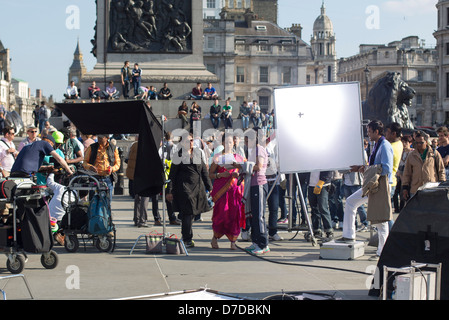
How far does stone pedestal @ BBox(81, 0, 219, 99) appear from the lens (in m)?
29.0

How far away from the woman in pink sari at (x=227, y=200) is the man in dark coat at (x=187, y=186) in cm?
30

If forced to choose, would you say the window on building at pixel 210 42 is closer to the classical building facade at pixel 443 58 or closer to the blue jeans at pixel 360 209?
the classical building facade at pixel 443 58

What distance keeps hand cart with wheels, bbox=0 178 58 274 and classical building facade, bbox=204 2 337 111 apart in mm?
93092

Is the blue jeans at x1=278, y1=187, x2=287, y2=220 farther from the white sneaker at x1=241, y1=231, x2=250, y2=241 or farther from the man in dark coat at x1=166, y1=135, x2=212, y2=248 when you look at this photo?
the man in dark coat at x1=166, y1=135, x2=212, y2=248

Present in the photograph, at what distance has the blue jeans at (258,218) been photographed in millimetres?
11719

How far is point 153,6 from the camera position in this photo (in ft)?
94.0

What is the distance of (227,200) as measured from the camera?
1212 centimetres

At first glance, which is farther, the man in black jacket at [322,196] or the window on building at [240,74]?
the window on building at [240,74]

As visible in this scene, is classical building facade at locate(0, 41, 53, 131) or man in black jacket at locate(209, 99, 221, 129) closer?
man in black jacket at locate(209, 99, 221, 129)

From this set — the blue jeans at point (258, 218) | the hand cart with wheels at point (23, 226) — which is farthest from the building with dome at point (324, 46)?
the hand cart with wheels at point (23, 226)

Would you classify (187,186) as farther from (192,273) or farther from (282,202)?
(282,202)

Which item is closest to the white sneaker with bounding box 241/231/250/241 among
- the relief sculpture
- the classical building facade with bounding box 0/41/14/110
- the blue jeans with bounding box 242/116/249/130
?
the relief sculpture
